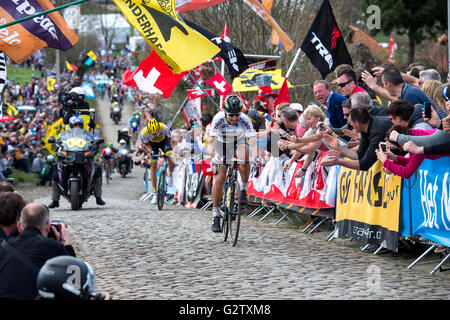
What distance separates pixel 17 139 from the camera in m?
33.2

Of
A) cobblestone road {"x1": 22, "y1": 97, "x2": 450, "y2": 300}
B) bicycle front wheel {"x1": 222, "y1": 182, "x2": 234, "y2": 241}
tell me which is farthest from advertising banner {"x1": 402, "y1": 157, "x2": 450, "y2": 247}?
bicycle front wheel {"x1": 222, "y1": 182, "x2": 234, "y2": 241}

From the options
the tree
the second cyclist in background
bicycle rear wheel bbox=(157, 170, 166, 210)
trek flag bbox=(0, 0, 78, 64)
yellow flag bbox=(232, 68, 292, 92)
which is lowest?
bicycle rear wheel bbox=(157, 170, 166, 210)

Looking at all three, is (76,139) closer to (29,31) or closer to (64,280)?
(29,31)

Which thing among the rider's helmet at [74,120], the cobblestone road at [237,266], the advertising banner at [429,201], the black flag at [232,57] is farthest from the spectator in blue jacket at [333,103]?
the rider's helmet at [74,120]

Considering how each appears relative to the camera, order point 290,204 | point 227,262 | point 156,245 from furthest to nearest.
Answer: point 290,204
point 156,245
point 227,262

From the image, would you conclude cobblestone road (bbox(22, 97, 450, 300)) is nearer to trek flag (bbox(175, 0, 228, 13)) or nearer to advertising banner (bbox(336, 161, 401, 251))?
advertising banner (bbox(336, 161, 401, 251))

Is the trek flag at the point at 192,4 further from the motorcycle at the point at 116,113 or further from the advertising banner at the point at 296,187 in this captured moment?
the motorcycle at the point at 116,113

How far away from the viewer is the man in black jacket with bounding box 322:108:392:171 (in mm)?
9688

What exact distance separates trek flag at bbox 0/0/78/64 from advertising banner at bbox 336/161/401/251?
4.36m

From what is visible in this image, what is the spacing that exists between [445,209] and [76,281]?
4.87m

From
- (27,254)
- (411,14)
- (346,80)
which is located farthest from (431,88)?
(411,14)

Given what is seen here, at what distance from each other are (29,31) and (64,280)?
7.66m
